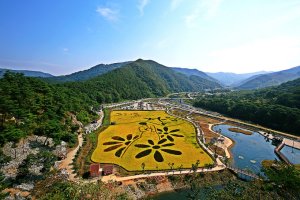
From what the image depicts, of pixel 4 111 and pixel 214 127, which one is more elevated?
pixel 4 111

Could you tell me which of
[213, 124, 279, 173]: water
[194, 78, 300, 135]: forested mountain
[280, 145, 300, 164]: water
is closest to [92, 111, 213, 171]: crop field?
[213, 124, 279, 173]: water

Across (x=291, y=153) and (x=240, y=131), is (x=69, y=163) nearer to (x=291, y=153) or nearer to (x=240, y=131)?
(x=291, y=153)

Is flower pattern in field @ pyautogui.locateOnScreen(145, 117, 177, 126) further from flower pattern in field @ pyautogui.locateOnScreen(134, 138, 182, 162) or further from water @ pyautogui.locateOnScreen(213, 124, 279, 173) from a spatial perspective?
flower pattern in field @ pyautogui.locateOnScreen(134, 138, 182, 162)

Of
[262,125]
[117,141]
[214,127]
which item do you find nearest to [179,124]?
[214,127]

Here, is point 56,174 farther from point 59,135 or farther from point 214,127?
point 214,127

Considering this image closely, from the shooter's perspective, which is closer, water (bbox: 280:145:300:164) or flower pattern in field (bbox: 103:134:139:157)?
flower pattern in field (bbox: 103:134:139:157)

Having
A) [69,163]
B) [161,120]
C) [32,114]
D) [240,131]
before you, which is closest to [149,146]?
[69,163]
